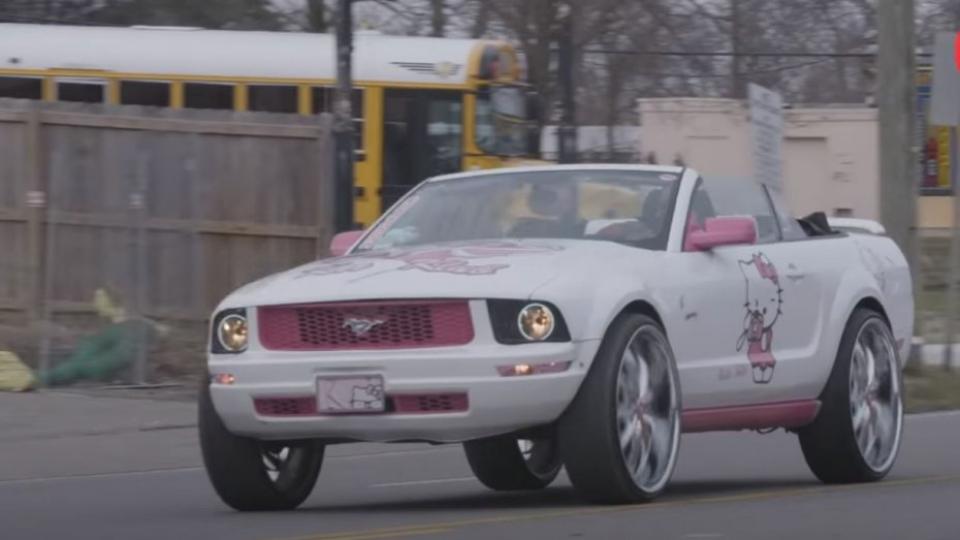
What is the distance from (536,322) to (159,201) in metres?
9.14

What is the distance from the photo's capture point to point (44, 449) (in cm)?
1299

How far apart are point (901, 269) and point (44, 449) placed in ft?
18.4

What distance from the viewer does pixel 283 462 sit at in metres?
9.42

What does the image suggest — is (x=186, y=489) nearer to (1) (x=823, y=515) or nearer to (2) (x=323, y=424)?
(2) (x=323, y=424)

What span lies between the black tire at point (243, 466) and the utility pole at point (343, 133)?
308 inches

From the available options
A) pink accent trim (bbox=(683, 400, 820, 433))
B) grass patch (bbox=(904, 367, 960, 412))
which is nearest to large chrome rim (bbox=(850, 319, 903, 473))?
pink accent trim (bbox=(683, 400, 820, 433))

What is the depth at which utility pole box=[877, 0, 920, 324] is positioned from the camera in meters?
19.0

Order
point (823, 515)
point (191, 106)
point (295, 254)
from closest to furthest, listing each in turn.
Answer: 1. point (823, 515)
2. point (295, 254)
3. point (191, 106)

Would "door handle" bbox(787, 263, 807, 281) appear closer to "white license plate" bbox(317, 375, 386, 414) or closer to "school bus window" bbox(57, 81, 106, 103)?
"white license plate" bbox(317, 375, 386, 414)

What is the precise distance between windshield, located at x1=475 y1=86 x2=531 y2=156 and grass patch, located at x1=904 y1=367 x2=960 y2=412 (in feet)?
27.7

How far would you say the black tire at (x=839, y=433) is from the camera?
1028cm

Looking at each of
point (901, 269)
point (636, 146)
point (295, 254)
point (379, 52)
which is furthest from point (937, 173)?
point (901, 269)

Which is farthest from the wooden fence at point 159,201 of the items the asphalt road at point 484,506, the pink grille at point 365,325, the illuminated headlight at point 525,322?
the illuminated headlight at point 525,322

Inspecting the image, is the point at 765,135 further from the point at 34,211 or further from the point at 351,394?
the point at 351,394
